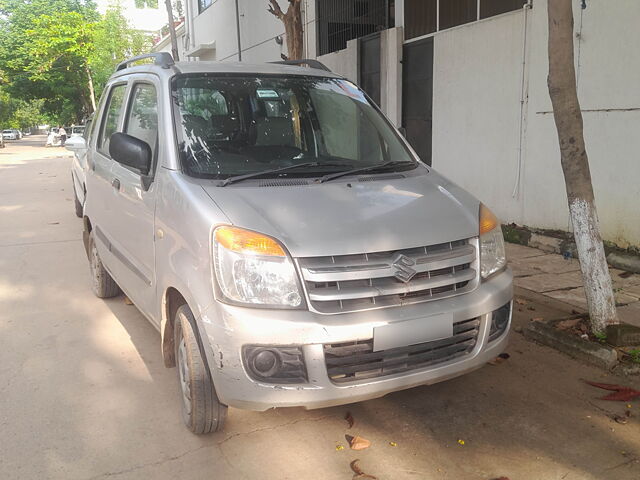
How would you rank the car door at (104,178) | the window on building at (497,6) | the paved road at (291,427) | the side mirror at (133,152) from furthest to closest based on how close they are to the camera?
the window on building at (497,6), the car door at (104,178), the side mirror at (133,152), the paved road at (291,427)

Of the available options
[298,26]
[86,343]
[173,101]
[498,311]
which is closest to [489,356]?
[498,311]

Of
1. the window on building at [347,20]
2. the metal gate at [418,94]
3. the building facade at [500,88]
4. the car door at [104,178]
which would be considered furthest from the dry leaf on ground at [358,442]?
the window on building at [347,20]

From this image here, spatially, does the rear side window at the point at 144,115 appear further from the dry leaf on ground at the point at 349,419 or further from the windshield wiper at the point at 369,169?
the dry leaf on ground at the point at 349,419

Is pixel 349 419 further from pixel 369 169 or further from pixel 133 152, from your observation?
pixel 133 152

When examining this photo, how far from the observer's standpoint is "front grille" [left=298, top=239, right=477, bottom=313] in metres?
2.58

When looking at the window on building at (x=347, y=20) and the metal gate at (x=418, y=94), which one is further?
the window on building at (x=347, y=20)

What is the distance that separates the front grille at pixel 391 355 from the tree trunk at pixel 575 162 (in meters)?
1.53

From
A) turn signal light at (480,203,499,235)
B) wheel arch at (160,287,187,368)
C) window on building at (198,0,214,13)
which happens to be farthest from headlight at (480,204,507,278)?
window on building at (198,0,214,13)

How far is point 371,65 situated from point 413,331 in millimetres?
8702

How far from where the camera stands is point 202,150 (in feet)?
10.9

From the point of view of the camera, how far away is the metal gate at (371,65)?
10.3m

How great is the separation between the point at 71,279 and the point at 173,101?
3281 mm

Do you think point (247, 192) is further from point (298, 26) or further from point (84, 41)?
point (84, 41)

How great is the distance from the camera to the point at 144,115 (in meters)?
3.85
